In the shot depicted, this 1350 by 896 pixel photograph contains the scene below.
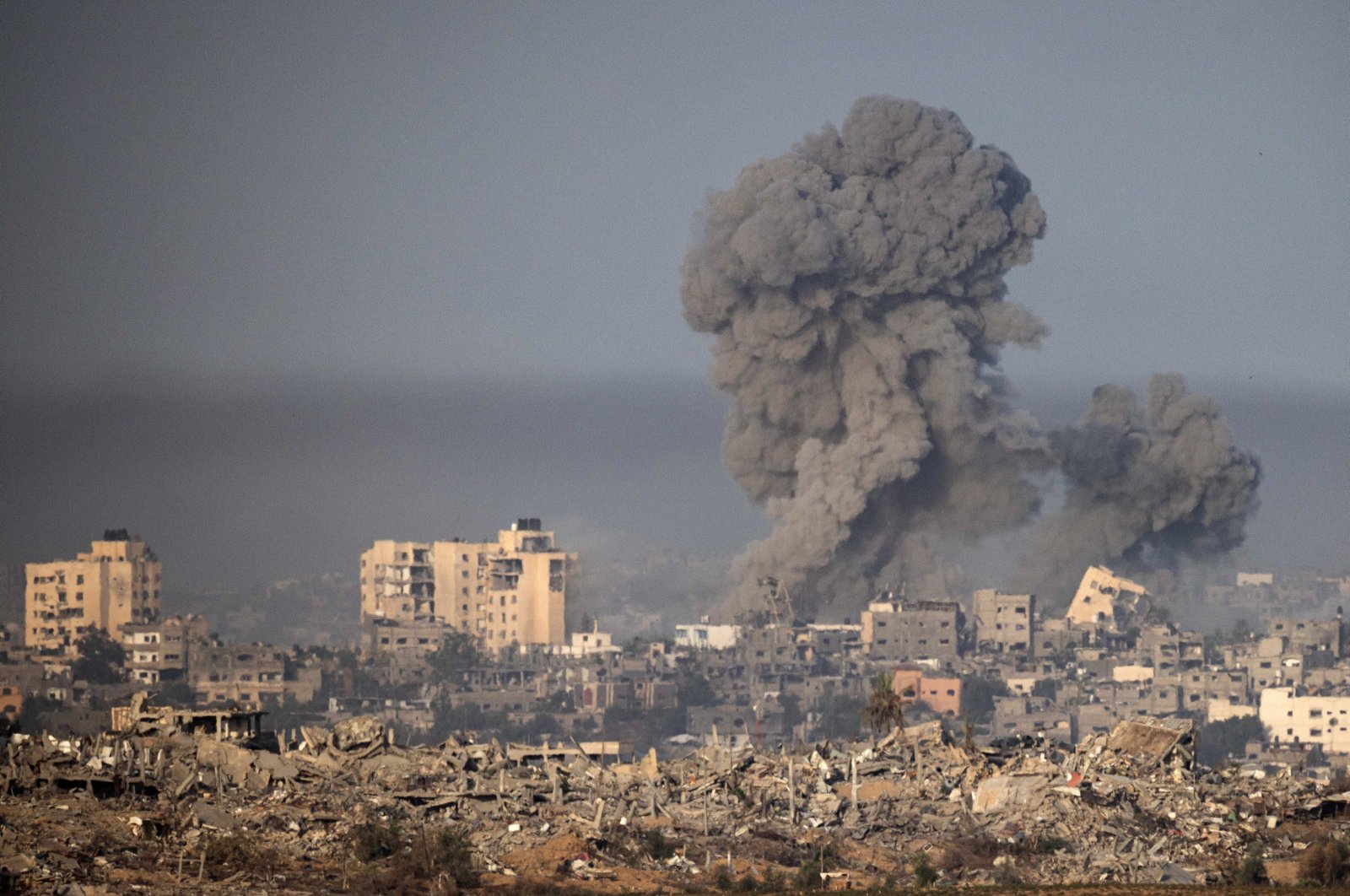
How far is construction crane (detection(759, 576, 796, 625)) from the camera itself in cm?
11994

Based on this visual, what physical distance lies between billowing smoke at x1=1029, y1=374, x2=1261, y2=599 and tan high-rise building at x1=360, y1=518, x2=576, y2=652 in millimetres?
22478

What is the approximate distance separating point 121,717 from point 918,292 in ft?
198

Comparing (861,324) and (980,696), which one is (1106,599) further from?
(861,324)

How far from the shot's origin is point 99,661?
12125 centimetres

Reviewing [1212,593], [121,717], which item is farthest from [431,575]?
[121,717]

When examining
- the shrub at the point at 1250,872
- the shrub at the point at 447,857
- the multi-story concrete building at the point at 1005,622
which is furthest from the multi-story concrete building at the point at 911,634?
the shrub at the point at 447,857

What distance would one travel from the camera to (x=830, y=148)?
12212cm

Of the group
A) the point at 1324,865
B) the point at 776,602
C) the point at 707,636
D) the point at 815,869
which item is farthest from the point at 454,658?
the point at 1324,865

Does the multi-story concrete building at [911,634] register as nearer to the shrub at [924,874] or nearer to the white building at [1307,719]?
the white building at [1307,719]

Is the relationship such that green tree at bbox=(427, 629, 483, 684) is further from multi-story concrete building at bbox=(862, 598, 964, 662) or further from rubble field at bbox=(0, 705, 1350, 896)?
rubble field at bbox=(0, 705, 1350, 896)

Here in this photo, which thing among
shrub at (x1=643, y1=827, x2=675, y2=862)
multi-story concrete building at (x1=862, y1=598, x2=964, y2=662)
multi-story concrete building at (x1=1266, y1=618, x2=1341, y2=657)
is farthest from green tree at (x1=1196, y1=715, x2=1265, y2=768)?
shrub at (x1=643, y1=827, x2=675, y2=862)

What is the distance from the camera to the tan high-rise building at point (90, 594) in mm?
130125

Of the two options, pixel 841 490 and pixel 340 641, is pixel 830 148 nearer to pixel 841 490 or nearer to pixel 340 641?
pixel 841 490

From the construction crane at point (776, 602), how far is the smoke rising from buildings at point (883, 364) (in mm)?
425
